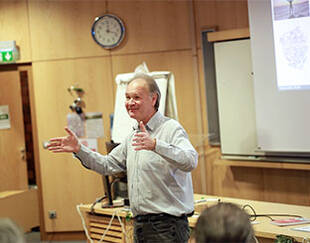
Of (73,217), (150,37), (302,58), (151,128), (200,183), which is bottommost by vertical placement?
(73,217)

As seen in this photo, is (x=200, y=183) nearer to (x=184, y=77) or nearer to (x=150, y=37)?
(x=184, y=77)

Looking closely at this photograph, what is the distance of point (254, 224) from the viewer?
2928mm

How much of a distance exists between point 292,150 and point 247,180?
29.9 inches

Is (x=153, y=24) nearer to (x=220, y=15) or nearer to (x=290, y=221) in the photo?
(x=220, y=15)

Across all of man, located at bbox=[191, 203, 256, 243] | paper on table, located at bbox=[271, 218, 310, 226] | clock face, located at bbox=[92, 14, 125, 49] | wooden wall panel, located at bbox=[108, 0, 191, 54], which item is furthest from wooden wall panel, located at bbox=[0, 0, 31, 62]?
man, located at bbox=[191, 203, 256, 243]

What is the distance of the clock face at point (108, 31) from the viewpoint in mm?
5500

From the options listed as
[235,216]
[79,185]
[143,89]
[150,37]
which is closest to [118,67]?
[150,37]

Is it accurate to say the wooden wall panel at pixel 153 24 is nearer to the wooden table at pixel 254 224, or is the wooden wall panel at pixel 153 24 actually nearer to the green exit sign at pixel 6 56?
the green exit sign at pixel 6 56

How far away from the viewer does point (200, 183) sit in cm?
535

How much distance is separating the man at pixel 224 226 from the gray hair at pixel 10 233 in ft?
1.59

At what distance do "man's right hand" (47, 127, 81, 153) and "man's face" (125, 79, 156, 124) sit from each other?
1.09 feet

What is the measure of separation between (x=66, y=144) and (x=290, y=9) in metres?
2.76

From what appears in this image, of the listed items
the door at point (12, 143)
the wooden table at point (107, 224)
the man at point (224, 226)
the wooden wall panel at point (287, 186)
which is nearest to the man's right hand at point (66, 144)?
the wooden table at point (107, 224)

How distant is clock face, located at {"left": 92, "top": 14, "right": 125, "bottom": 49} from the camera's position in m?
5.50
